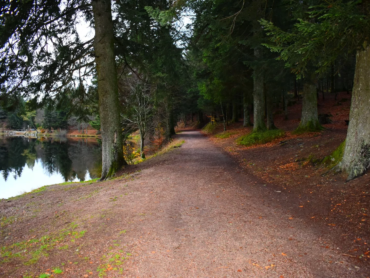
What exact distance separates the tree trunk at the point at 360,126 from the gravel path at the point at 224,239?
2005mm

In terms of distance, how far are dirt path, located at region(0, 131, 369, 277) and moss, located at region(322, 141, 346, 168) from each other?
1767mm

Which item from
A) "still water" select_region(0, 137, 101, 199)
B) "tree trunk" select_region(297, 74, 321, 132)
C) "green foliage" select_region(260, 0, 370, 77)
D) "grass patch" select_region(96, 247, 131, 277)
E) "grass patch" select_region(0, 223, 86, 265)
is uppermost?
"green foliage" select_region(260, 0, 370, 77)

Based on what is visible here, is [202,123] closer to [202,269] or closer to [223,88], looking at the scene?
[223,88]

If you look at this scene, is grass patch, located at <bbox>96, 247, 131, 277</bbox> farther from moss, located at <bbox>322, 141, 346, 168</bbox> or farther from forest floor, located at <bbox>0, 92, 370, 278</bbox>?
moss, located at <bbox>322, 141, 346, 168</bbox>

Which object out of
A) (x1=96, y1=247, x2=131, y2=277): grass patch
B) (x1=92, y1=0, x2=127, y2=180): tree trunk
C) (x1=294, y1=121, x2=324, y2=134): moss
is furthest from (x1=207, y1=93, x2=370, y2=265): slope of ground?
(x1=92, y1=0, x2=127, y2=180): tree trunk

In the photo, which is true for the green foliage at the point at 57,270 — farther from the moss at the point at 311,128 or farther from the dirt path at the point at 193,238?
the moss at the point at 311,128

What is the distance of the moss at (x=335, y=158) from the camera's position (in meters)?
6.17

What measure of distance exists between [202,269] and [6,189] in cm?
1798

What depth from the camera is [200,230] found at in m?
3.91

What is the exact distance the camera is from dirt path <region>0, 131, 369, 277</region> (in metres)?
2.93

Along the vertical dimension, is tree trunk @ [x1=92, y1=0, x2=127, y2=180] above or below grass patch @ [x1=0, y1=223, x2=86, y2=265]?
above

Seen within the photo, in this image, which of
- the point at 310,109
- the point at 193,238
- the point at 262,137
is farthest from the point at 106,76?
the point at 310,109

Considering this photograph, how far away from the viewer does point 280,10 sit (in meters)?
11.1

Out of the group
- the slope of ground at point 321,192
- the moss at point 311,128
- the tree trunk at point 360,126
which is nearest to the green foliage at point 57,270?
the slope of ground at point 321,192
